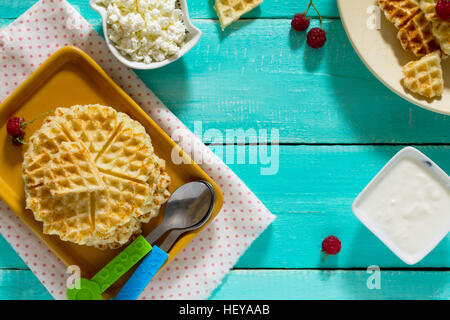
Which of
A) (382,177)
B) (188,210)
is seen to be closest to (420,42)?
(382,177)

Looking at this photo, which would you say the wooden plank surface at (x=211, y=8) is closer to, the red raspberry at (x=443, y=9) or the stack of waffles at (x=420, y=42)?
the stack of waffles at (x=420, y=42)

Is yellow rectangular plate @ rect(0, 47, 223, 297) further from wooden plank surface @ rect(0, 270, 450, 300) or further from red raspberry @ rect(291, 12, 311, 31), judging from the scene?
red raspberry @ rect(291, 12, 311, 31)

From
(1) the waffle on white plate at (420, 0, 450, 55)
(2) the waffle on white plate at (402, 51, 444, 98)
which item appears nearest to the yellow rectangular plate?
(2) the waffle on white plate at (402, 51, 444, 98)

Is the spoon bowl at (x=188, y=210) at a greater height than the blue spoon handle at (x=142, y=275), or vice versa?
the spoon bowl at (x=188, y=210)

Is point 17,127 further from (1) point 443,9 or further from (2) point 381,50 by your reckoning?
(1) point 443,9

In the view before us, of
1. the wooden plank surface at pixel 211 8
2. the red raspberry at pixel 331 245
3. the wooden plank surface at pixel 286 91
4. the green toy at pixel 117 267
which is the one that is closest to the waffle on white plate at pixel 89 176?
the green toy at pixel 117 267

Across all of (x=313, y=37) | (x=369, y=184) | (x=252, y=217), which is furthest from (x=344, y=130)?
(x=252, y=217)
